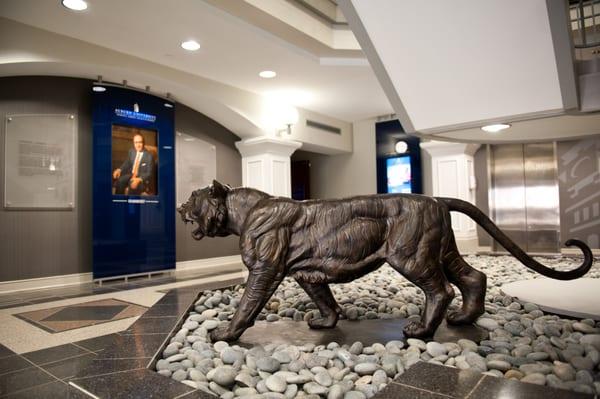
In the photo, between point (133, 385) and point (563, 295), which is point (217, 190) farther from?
point (563, 295)

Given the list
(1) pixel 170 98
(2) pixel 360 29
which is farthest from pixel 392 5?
(1) pixel 170 98

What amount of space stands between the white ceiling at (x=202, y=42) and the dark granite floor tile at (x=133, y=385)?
3.49 meters

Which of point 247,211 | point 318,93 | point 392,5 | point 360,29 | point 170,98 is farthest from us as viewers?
point 318,93

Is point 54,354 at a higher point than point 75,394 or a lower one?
lower

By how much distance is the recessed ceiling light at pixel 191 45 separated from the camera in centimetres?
475

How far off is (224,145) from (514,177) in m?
5.60

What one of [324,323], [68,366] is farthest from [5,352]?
[324,323]

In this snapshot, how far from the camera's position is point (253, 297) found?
182cm

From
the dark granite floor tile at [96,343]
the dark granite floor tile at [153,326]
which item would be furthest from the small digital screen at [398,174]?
the dark granite floor tile at [96,343]

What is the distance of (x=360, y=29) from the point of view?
5.46 ft

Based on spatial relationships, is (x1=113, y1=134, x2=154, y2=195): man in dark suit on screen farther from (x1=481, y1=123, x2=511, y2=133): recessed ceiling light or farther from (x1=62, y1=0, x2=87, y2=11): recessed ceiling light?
(x1=481, y1=123, x2=511, y2=133): recessed ceiling light

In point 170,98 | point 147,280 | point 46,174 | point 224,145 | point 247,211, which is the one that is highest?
point 170,98

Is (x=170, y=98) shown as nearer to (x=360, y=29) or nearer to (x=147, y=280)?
(x=147, y=280)

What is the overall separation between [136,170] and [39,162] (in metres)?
1.15
